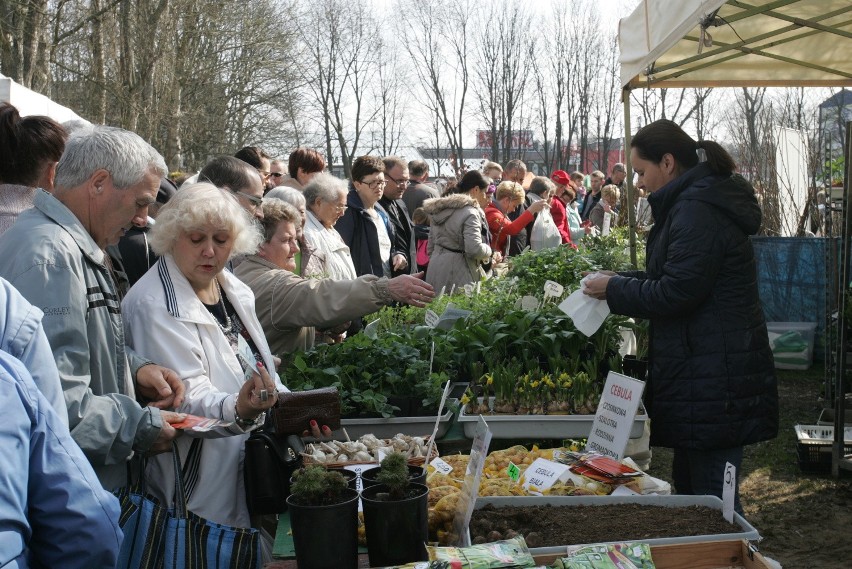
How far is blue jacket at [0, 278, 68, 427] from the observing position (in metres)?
1.33

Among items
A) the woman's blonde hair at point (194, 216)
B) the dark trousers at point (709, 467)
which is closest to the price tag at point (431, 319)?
the dark trousers at point (709, 467)

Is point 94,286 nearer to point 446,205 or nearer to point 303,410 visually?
point 303,410

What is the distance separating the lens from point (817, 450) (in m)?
5.20

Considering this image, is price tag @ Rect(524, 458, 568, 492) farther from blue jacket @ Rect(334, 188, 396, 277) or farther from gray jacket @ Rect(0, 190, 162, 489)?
blue jacket @ Rect(334, 188, 396, 277)

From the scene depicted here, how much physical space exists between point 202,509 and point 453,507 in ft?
2.63

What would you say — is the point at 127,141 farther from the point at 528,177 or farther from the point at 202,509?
the point at 528,177

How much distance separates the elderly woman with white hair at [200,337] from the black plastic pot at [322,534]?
59 centimetres

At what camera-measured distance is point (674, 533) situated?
207cm

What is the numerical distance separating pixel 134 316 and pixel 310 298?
1088 mm

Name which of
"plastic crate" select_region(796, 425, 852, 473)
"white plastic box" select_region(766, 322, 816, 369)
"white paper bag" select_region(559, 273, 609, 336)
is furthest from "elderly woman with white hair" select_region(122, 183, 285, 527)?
"white plastic box" select_region(766, 322, 816, 369)

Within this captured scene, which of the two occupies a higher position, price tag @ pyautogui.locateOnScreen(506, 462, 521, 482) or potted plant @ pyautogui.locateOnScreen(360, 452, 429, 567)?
potted plant @ pyautogui.locateOnScreen(360, 452, 429, 567)

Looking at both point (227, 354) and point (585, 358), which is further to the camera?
point (585, 358)

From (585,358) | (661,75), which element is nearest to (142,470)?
(585,358)

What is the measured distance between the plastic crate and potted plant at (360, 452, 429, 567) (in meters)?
4.16
